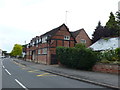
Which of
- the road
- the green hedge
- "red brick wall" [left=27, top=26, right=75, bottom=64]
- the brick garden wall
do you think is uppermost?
"red brick wall" [left=27, top=26, right=75, bottom=64]

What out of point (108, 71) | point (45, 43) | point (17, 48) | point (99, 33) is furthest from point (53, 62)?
point (17, 48)

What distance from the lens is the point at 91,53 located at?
18.2 meters

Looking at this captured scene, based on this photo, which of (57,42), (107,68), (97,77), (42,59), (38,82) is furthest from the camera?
(42,59)

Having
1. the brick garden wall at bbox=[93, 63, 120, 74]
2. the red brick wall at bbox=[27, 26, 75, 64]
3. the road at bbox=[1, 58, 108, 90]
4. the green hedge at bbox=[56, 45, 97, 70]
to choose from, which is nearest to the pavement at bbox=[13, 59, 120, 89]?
the road at bbox=[1, 58, 108, 90]

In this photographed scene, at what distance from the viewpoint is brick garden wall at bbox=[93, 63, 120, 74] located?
1494 centimetres

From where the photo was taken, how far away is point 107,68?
1603 cm

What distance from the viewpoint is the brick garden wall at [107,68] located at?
14.9 meters

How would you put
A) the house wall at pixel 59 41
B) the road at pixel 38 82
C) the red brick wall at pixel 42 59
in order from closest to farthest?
the road at pixel 38 82
the house wall at pixel 59 41
the red brick wall at pixel 42 59

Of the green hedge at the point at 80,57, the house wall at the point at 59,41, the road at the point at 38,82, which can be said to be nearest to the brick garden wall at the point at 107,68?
the green hedge at the point at 80,57

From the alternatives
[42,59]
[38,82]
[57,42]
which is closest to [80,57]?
[38,82]

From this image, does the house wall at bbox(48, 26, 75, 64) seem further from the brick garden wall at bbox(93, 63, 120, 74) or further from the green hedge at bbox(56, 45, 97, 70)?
the brick garden wall at bbox(93, 63, 120, 74)

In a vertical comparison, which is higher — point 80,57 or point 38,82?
point 80,57

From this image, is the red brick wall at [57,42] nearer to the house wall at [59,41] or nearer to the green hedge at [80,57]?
the house wall at [59,41]

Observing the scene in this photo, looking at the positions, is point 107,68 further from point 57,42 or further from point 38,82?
point 57,42
